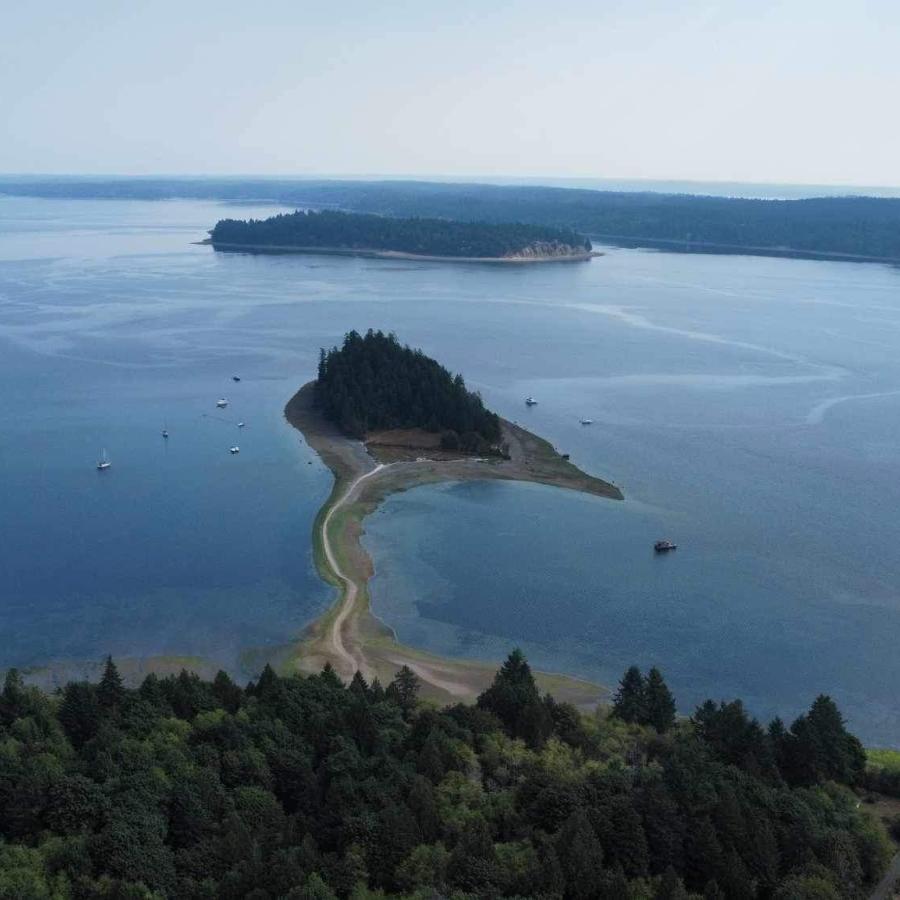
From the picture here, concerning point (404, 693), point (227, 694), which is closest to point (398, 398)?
point (404, 693)

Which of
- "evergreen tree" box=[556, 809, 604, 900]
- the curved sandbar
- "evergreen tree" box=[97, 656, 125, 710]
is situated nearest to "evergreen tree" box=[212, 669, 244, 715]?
"evergreen tree" box=[97, 656, 125, 710]

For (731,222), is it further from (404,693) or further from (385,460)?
(404,693)

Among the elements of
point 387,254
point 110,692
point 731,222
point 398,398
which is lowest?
point 110,692

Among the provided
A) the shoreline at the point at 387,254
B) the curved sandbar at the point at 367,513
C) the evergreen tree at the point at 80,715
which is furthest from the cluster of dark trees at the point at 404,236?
the evergreen tree at the point at 80,715

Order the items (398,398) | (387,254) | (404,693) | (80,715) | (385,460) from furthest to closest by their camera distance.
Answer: (387,254), (398,398), (385,460), (404,693), (80,715)

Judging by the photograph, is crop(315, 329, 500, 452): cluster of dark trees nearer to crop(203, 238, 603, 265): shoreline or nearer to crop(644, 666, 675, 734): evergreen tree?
crop(644, 666, 675, 734): evergreen tree

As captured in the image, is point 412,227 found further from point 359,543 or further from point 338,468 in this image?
point 359,543

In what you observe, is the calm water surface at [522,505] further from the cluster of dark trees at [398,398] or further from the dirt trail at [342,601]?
the cluster of dark trees at [398,398]

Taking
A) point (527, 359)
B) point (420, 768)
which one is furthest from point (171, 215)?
point (420, 768)
